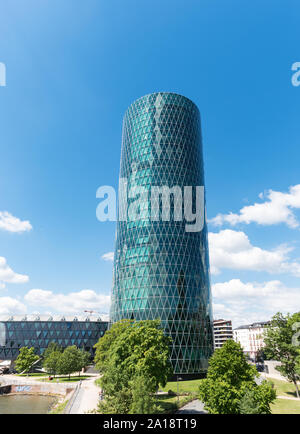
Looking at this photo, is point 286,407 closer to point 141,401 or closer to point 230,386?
point 230,386

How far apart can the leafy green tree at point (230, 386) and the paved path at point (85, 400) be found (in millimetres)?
Result: 21373

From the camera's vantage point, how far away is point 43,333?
130 metres

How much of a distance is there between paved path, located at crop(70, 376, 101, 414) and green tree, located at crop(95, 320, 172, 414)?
5440mm

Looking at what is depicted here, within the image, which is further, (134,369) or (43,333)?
(43,333)

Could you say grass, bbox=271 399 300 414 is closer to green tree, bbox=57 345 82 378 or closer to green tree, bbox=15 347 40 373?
green tree, bbox=57 345 82 378

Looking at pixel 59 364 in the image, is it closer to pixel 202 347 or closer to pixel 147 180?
pixel 202 347

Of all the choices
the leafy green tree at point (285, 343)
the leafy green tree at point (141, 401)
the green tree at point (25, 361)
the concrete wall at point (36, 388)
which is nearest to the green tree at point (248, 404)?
the leafy green tree at point (141, 401)

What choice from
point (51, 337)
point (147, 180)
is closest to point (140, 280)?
point (147, 180)

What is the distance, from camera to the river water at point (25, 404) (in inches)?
2243

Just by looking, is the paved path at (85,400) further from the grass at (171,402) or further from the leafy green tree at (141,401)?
the leafy green tree at (141,401)

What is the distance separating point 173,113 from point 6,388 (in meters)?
110

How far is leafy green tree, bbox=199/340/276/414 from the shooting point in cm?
2977

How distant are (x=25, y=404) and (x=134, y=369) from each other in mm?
38627

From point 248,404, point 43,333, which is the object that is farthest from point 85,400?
point 43,333
